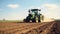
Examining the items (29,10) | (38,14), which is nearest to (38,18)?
(38,14)

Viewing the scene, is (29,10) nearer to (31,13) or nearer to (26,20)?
(31,13)

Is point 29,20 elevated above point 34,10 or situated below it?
below

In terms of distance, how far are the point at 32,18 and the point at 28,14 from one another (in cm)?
125

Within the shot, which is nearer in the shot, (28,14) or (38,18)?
(28,14)

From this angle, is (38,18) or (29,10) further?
(38,18)

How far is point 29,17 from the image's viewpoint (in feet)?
94.4

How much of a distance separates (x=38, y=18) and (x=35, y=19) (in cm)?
174

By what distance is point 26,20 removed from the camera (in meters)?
29.9

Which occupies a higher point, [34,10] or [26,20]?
[34,10]

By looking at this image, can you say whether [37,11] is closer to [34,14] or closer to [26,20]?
[34,14]

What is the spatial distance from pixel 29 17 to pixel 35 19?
1371 mm

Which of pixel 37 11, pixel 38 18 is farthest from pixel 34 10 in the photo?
pixel 38 18

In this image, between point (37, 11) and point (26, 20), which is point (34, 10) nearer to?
point (37, 11)

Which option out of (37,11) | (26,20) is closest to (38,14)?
(37,11)
